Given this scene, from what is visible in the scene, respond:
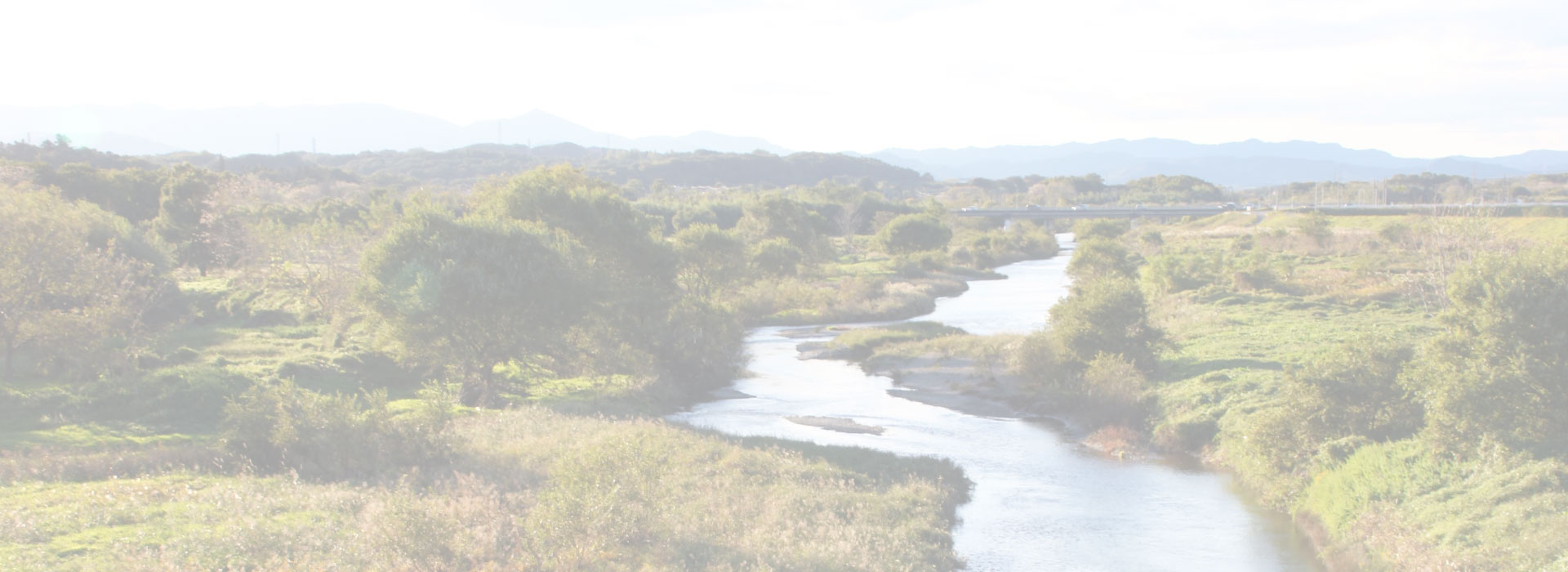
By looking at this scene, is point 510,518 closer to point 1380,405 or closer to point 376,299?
point 376,299

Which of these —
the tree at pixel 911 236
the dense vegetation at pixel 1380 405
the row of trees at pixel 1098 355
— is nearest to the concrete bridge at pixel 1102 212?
the tree at pixel 911 236

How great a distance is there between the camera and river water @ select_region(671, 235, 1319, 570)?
72.4 ft

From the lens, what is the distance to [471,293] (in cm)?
3441

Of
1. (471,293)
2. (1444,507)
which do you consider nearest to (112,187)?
(471,293)

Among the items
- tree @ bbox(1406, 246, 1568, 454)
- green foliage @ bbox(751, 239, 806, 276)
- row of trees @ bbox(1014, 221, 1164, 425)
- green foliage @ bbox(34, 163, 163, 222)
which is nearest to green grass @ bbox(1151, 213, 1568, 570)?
tree @ bbox(1406, 246, 1568, 454)

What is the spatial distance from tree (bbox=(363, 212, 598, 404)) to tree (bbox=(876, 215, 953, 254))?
71.4 metres

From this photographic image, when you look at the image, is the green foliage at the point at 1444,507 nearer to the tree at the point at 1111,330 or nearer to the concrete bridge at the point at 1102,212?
the tree at the point at 1111,330

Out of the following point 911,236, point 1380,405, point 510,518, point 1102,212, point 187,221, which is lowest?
point 510,518

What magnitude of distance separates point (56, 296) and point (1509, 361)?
4267cm

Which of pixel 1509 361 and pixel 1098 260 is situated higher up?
pixel 1509 361

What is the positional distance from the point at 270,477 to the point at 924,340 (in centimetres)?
3732

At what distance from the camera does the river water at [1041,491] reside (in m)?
22.1

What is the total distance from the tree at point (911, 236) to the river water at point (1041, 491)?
59.8m

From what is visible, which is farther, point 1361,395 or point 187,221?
point 187,221
